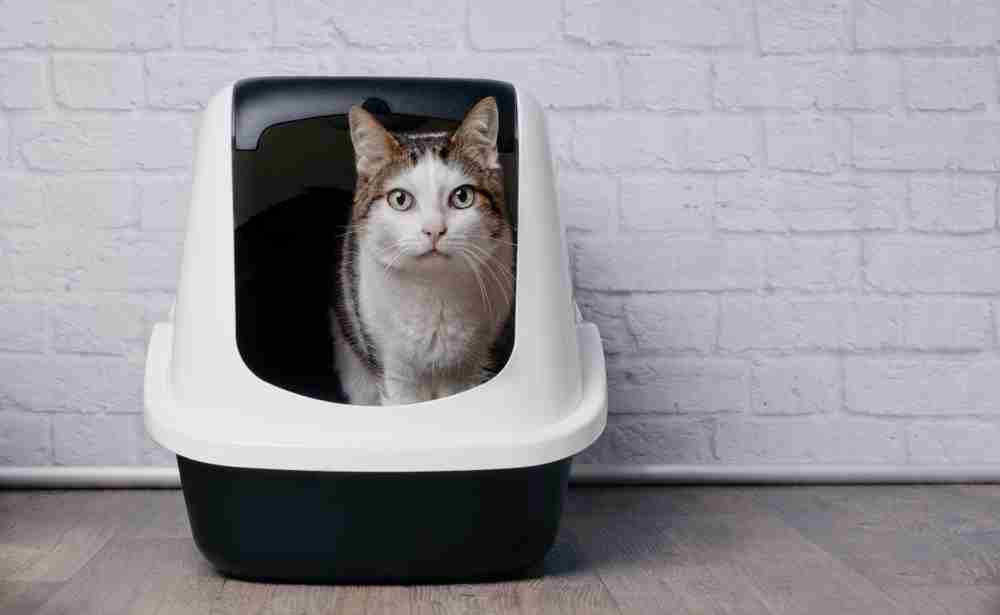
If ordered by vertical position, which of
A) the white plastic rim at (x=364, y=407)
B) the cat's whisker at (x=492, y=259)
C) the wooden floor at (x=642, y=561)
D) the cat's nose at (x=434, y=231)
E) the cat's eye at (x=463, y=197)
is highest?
the cat's eye at (x=463, y=197)

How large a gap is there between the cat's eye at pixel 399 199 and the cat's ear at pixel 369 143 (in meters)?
0.03

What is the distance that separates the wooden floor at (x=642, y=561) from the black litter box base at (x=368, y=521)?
23 millimetres

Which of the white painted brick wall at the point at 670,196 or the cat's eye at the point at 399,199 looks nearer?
the cat's eye at the point at 399,199

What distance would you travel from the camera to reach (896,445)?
1.51m

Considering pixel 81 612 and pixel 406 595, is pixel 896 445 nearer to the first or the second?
pixel 406 595

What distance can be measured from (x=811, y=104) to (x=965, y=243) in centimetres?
32

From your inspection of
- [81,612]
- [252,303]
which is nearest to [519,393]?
[252,303]

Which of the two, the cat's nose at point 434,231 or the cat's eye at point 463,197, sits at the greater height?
the cat's eye at point 463,197

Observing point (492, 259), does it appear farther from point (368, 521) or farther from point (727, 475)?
point (727, 475)

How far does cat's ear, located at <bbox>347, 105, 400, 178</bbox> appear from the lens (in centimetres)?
96

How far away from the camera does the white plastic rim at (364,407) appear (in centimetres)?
94

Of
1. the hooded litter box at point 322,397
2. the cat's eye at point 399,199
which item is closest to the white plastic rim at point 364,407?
the hooded litter box at point 322,397

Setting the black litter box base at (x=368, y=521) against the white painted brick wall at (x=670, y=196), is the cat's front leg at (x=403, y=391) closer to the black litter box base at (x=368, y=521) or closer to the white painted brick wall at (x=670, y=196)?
the black litter box base at (x=368, y=521)

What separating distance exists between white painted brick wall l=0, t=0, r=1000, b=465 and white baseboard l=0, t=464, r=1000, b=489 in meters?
0.04
